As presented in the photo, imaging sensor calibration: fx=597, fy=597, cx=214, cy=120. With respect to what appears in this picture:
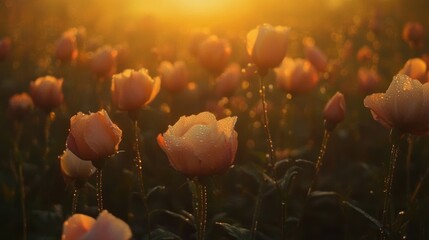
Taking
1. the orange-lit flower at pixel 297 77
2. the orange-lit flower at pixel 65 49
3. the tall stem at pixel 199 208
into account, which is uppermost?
the orange-lit flower at pixel 65 49

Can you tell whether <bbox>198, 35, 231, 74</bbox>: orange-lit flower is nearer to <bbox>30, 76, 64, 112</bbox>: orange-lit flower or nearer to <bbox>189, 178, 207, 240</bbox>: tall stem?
<bbox>30, 76, 64, 112</bbox>: orange-lit flower

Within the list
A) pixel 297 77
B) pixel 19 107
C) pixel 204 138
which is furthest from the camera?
pixel 19 107

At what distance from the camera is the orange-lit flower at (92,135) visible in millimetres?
1690

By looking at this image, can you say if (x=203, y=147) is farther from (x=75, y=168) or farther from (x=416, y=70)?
(x=416, y=70)

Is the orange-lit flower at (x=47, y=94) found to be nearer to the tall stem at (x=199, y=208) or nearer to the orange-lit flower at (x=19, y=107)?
the orange-lit flower at (x=19, y=107)

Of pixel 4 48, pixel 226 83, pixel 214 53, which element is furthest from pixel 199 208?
pixel 4 48

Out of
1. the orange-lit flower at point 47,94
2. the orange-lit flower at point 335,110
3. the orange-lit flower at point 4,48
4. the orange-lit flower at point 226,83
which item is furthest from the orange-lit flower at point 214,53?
the orange-lit flower at point 4,48

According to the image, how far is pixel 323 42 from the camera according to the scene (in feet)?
24.2

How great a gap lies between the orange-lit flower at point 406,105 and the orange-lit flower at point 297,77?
3.83 feet

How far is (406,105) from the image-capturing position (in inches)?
70.3

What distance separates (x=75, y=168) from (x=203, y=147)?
2.03 ft

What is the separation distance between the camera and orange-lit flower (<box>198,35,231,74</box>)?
3.41 m

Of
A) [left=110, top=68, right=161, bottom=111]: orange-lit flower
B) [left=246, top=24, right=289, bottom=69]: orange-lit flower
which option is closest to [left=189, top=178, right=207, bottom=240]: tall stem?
[left=110, top=68, right=161, bottom=111]: orange-lit flower

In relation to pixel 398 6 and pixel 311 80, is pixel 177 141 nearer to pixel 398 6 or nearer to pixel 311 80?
pixel 311 80
